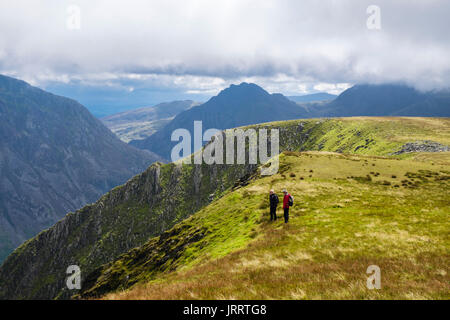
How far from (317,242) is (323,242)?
52 cm

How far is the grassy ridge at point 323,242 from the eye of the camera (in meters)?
13.8

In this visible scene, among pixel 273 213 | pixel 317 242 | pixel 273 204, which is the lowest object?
pixel 273 213

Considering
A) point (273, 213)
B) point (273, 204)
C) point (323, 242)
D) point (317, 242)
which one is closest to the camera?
point (323, 242)

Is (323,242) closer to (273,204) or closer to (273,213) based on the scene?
(273,204)

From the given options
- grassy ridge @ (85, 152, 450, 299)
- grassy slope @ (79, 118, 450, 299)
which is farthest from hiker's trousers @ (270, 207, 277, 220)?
grassy slope @ (79, 118, 450, 299)

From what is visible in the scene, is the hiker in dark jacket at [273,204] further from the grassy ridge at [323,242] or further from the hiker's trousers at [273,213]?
the grassy ridge at [323,242]

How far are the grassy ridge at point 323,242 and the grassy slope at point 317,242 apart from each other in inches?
3.6

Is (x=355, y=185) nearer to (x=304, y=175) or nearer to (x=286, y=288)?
(x=304, y=175)

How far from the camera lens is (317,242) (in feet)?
79.0

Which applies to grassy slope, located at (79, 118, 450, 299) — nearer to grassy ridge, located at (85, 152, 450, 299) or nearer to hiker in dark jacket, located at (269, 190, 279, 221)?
grassy ridge, located at (85, 152, 450, 299)

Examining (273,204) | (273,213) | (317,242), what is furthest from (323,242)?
(273,213)
